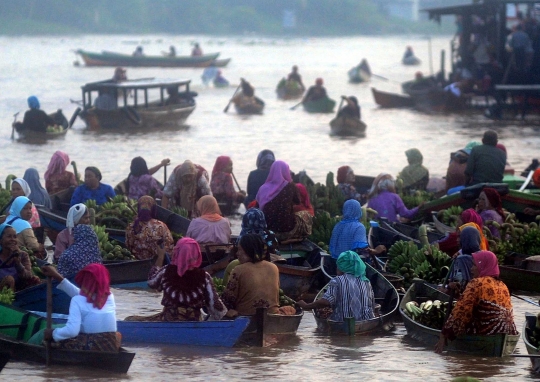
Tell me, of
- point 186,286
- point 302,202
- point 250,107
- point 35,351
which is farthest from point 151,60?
point 35,351

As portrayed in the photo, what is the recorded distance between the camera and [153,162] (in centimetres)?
2216

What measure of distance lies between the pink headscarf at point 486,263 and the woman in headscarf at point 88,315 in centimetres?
264

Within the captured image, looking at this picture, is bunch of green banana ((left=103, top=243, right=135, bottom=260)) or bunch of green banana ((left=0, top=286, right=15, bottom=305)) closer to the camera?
bunch of green banana ((left=0, top=286, right=15, bottom=305))

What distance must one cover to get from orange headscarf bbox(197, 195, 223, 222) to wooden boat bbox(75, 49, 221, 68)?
A: 41.8 m

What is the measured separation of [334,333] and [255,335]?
87 cm

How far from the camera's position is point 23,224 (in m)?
9.74

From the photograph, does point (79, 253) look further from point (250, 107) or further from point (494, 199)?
point (250, 107)

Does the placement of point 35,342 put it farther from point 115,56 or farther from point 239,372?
point 115,56

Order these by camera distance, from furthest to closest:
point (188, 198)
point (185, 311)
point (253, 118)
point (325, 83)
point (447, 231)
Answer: point (325, 83) < point (253, 118) < point (188, 198) < point (447, 231) < point (185, 311)

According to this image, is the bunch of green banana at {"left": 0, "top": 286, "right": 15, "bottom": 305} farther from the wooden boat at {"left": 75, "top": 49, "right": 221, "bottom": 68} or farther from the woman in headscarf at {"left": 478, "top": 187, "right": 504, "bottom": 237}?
the wooden boat at {"left": 75, "top": 49, "right": 221, "bottom": 68}

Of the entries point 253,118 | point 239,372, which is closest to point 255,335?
point 239,372

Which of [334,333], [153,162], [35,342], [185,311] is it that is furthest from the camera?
[153,162]

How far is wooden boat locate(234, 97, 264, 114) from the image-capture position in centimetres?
3234

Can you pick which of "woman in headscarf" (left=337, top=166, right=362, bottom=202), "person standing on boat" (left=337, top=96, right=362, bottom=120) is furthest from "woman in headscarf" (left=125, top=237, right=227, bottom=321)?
"person standing on boat" (left=337, top=96, right=362, bottom=120)
